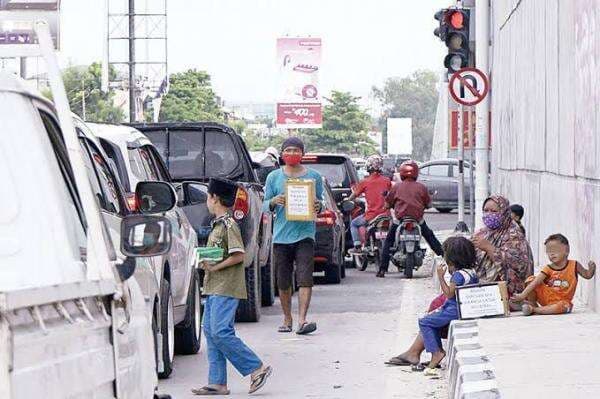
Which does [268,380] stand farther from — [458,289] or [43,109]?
[43,109]

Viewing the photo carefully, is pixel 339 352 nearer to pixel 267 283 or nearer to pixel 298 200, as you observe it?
pixel 298 200

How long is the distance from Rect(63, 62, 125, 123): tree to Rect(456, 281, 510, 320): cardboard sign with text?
6623 cm

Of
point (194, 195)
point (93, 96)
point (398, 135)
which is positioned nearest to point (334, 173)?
point (194, 195)

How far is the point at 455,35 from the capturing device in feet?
74.2

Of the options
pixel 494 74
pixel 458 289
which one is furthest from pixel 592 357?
pixel 494 74

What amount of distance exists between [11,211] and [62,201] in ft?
0.77

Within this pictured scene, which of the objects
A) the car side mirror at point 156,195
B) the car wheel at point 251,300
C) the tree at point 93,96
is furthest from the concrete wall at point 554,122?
the tree at point 93,96

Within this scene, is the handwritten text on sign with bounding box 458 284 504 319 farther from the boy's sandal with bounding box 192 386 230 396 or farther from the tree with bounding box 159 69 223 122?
the tree with bounding box 159 69 223 122

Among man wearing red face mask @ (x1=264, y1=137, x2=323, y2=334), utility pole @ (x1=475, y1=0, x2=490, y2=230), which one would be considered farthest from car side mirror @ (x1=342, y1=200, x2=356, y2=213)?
man wearing red face mask @ (x1=264, y1=137, x2=323, y2=334)

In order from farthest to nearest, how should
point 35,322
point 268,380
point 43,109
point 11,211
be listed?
point 268,380 → point 43,109 → point 11,211 → point 35,322

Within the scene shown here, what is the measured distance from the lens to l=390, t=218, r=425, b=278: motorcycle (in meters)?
22.4

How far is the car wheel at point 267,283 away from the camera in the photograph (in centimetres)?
1817

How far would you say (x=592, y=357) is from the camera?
10664 millimetres

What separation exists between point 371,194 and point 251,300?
7.72 metres
